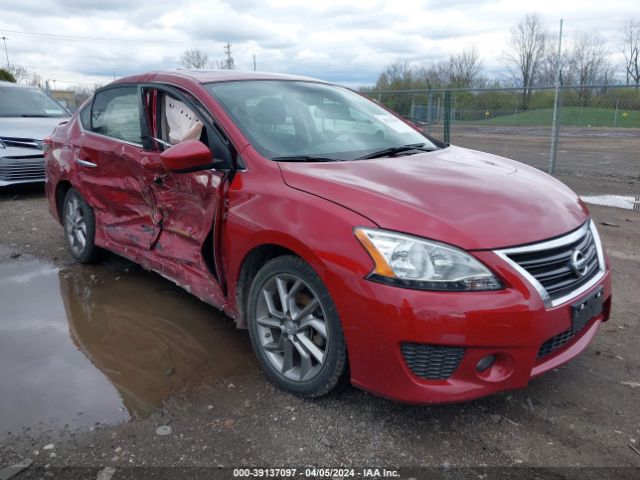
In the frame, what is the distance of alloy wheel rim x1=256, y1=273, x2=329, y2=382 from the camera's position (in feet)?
8.84

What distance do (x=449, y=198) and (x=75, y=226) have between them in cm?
370

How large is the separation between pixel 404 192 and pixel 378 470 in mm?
1233

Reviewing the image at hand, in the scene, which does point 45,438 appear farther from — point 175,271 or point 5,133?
point 5,133

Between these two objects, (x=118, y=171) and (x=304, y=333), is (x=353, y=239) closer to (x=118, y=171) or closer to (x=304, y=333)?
(x=304, y=333)

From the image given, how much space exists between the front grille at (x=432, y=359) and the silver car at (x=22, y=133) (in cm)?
757

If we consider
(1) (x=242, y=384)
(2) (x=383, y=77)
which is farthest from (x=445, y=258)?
(2) (x=383, y=77)

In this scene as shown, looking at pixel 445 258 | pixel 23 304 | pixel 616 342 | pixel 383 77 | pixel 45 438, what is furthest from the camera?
pixel 383 77

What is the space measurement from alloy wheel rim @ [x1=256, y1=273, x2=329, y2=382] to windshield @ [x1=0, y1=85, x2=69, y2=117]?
7.88 m

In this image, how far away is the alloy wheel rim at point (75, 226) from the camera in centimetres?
489

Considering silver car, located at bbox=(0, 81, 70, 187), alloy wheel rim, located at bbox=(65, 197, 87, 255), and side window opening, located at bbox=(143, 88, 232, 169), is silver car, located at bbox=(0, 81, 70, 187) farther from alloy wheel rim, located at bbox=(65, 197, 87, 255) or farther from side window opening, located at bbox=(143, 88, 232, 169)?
side window opening, located at bbox=(143, 88, 232, 169)

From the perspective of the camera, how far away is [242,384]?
3049mm

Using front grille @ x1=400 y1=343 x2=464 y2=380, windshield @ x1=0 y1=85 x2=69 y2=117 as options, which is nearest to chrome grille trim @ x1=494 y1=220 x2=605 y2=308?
front grille @ x1=400 y1=343 x2=464 y2=380

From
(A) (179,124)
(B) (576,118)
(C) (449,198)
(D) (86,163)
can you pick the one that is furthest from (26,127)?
(B) (576,118)

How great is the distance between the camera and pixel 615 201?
8.12 m
